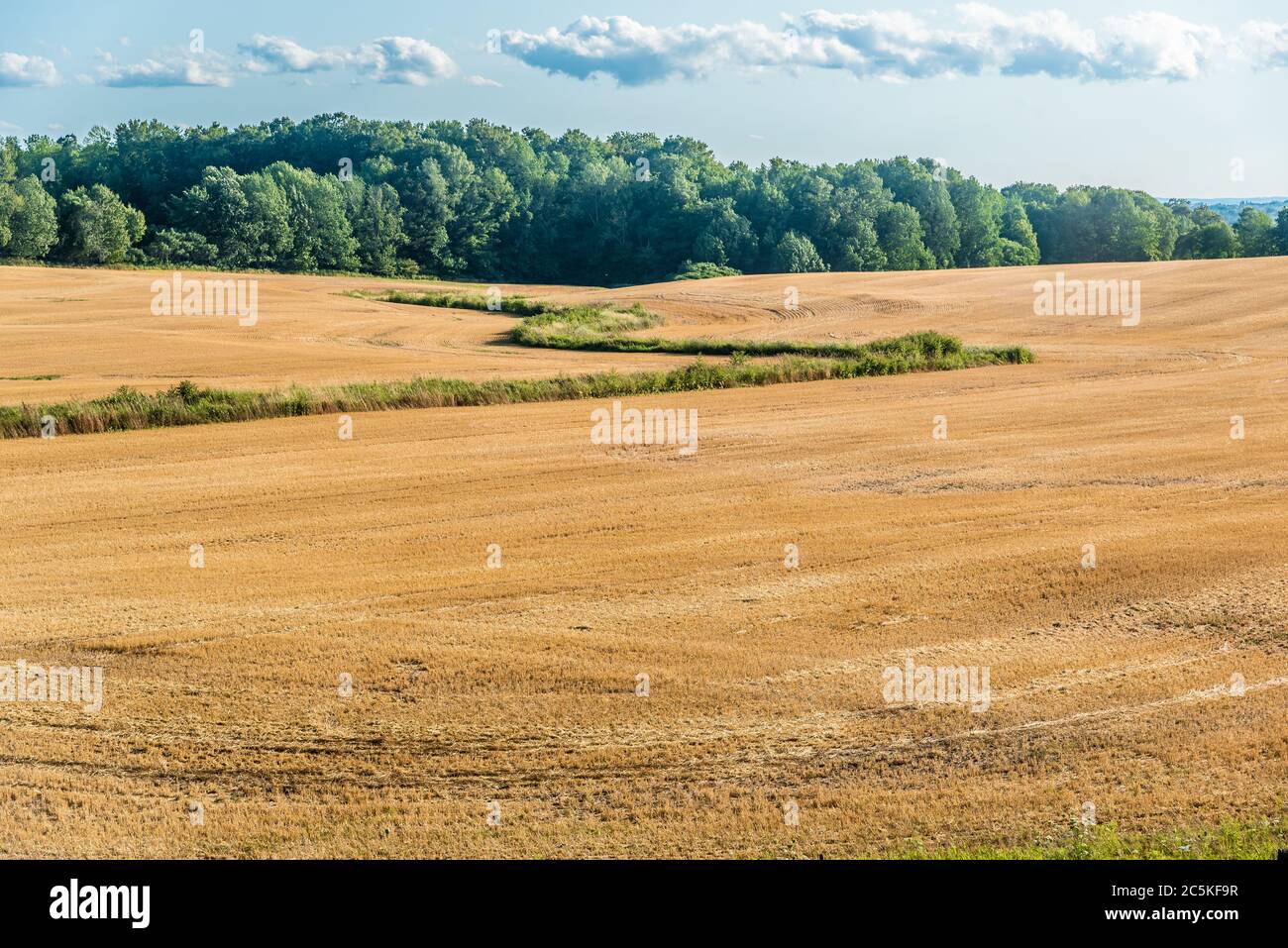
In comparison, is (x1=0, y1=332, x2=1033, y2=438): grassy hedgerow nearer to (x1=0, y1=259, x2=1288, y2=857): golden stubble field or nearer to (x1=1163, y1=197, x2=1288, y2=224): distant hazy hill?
(x1=0, y1=259, x2=1288, y2=857): golden stubble field

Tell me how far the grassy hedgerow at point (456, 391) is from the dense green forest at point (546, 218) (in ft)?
167

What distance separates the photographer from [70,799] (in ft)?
33.6

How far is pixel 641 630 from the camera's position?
14648 millimetres

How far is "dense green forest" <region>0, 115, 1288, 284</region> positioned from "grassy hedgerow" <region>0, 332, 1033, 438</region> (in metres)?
50.9

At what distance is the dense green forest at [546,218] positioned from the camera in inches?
3994

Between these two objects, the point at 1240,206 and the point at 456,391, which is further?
the point at 1240,206

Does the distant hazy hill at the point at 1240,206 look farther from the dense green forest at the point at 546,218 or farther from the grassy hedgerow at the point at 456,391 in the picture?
the grassy hedgerow at the point at 456,391

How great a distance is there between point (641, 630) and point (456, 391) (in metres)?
21.3

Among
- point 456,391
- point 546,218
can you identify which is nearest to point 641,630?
point 456,391

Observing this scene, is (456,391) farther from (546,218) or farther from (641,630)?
(546,218)

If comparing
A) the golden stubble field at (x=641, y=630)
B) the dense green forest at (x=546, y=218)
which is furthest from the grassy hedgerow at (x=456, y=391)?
the dense green forest at (x=546, y=218)

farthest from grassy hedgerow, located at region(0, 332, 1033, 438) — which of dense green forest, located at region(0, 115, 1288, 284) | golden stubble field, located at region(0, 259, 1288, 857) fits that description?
Answer: dense green forest, located at region(0, 115, 1288, 284)
